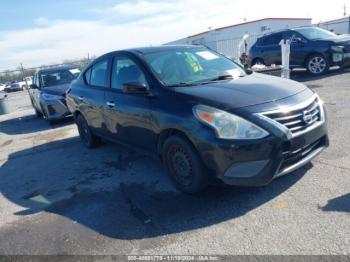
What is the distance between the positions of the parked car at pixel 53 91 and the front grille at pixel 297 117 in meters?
7.39

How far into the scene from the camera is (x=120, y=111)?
191 inches

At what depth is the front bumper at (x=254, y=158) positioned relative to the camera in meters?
3.29

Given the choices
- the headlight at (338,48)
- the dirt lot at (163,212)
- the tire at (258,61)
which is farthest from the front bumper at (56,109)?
the headlight at (338,48)

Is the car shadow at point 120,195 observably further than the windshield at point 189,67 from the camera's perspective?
No

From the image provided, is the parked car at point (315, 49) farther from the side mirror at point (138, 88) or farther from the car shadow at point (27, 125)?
the side mirror at point (138, 88)

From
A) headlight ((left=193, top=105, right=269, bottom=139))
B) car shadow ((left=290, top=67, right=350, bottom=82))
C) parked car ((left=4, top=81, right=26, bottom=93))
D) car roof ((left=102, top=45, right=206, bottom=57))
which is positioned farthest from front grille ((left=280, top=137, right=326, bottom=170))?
parked car ((left=4, top=81, right=26, bottom=93))

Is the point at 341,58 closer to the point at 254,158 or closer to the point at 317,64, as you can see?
the point at 317,64

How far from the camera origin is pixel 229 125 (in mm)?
3359

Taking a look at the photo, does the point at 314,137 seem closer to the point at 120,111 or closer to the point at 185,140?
the point at 185,140

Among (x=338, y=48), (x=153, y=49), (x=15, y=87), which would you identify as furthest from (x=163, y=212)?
(x=15, y=87)

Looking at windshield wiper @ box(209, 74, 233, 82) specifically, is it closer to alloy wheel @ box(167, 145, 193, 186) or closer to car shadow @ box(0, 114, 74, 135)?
alloy wheel @ box(167, 145, 193, 186)

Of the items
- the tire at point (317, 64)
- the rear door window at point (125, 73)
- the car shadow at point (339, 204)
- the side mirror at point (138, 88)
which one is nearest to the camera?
the car shadow at point (339, 204)

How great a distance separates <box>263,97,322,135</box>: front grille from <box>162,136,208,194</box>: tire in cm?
90

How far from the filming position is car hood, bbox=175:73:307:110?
3521 millimetres
